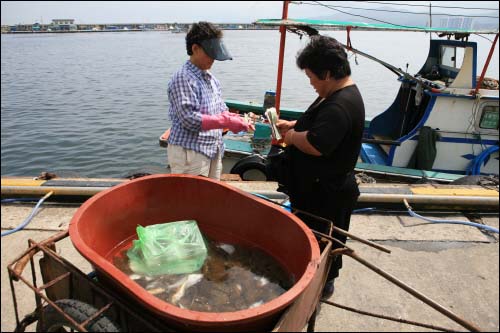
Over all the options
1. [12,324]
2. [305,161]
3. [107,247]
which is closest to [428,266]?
[305,161]

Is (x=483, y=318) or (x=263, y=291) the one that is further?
(x=483, y=318)

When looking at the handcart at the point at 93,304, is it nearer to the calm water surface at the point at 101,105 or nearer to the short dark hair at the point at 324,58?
the short dark hair at the point at 324,58

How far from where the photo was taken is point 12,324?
8.23 ft

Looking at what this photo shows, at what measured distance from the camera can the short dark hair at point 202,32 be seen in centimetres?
271

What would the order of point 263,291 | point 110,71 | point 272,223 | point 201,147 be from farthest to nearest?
point 110,71 → point 201,147 → point 272,223 → point 263,291

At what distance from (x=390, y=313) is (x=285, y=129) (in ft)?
5.27

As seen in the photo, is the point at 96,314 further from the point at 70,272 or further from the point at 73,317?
the point at 70,272

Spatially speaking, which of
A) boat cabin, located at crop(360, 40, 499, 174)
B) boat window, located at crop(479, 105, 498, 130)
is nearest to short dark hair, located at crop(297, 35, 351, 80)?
boat cabin, located at crop(360, 40, 499, 174)

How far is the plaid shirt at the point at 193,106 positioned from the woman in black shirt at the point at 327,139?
2.82ft

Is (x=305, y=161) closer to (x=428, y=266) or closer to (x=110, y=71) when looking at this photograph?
(x=428, y=266)

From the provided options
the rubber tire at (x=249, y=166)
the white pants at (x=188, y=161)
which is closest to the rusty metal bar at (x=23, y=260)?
the white pants at (x=188, y=161)

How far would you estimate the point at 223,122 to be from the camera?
9.22 ft

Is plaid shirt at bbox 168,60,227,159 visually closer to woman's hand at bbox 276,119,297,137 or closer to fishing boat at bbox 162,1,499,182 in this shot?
woman's hand at bbox 276,119,297,137

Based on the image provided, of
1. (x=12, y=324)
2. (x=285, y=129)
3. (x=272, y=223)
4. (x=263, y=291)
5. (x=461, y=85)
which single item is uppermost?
(x=461, y=85)
